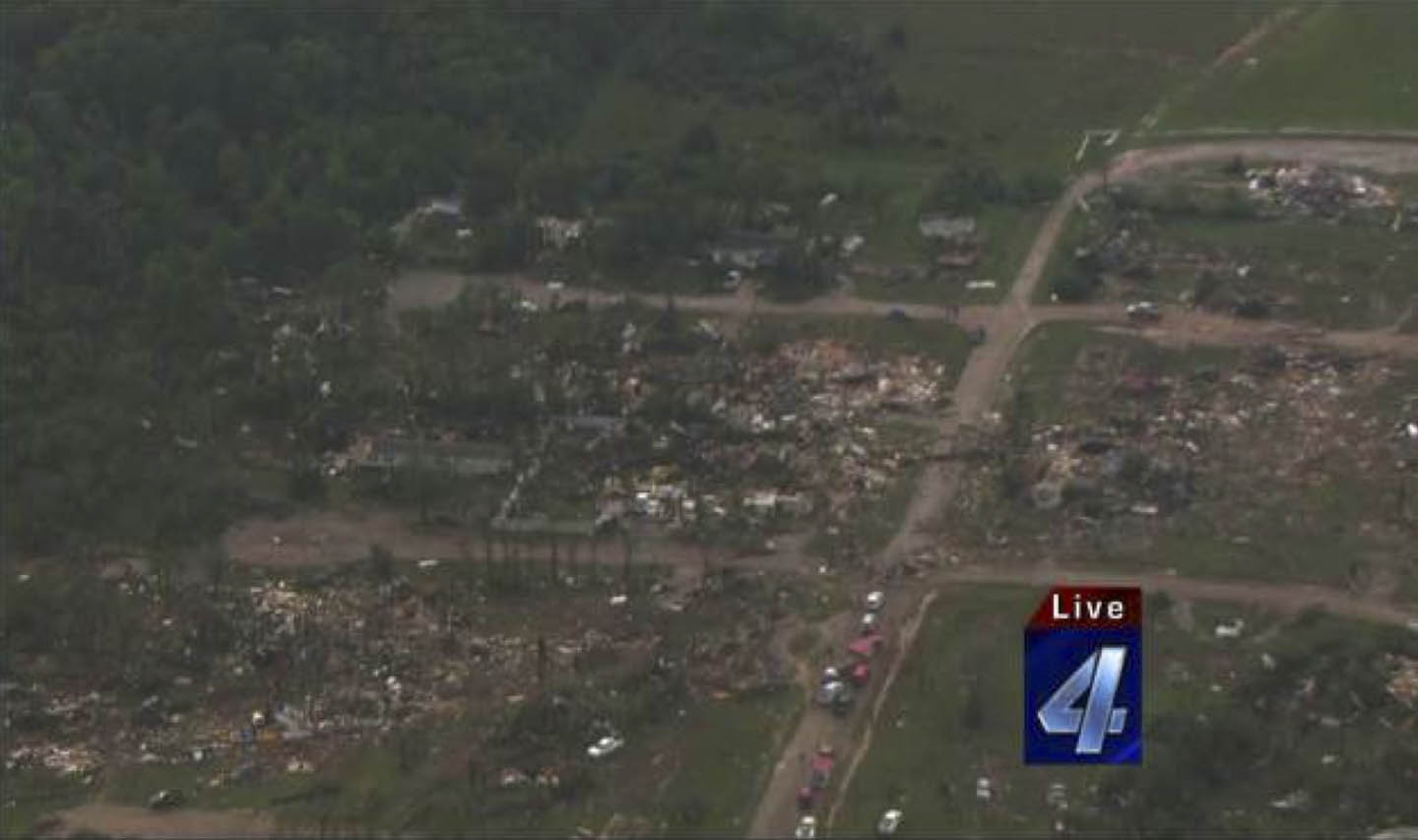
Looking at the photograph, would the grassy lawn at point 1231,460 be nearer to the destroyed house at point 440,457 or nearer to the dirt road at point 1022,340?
the dirt road at point 1022,340

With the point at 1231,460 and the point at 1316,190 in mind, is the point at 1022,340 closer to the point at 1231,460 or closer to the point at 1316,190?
the point at 1231,460

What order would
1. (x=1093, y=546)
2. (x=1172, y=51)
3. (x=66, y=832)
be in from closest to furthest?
1. (x=66, y=832)
2. (x=1093, y=546)
3. (x=1172, y=51)

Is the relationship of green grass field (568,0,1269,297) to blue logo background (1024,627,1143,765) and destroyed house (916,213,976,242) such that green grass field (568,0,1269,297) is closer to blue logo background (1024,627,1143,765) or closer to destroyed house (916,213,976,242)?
destroyed house (916,213,976,242)

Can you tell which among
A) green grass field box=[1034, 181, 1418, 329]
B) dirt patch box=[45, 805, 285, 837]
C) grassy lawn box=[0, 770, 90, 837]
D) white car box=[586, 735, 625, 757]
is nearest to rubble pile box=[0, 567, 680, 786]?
grassy lawn box=[0, 770, 90, 837]

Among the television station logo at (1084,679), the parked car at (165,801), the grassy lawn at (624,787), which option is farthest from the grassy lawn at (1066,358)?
the television station logo at (1084,679)

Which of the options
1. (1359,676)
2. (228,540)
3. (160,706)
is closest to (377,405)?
(228,540)

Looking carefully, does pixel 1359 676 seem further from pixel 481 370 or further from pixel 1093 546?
pixel 481 370
